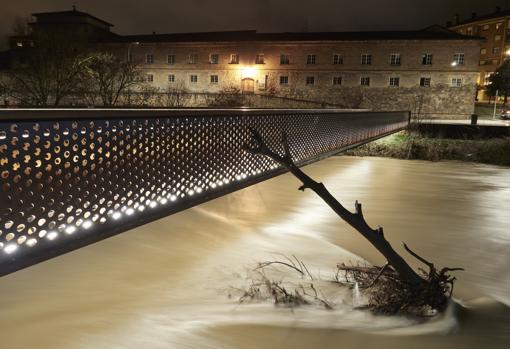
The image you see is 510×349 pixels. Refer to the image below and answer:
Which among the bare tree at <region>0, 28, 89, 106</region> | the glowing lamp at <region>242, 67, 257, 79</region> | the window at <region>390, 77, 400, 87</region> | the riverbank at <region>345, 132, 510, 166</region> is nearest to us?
the riverbank at <region>345, 132, 510, 166</region>

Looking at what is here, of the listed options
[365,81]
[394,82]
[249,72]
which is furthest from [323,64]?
[249,72]

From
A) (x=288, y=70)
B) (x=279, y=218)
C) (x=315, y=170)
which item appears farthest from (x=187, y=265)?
(x=288, y=70)

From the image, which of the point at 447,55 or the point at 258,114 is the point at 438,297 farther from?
the point at 447,55

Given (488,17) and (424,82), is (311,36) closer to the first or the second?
(424,82)

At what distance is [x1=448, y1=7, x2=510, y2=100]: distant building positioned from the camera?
68188mm

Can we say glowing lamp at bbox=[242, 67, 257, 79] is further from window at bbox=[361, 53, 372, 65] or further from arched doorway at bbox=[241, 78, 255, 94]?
window at bbox=[361, 53, 372, 65]

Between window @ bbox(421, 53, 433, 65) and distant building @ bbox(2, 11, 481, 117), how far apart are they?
92 millimetres

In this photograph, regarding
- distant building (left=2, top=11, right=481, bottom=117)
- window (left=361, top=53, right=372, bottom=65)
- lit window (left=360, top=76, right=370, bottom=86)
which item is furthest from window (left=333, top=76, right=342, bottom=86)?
window (left=361, top=53, right=372, bottom=65)

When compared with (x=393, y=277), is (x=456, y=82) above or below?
above

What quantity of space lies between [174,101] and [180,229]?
3072cm

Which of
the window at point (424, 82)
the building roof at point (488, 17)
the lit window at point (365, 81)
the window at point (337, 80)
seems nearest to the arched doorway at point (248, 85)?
the window at point (337, 80)

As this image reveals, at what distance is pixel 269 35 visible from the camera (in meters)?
47.1

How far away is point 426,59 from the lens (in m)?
41.0

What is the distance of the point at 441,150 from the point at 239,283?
51.2 ft
